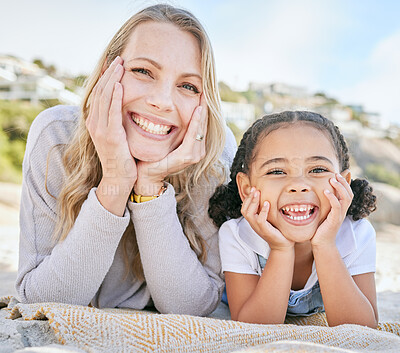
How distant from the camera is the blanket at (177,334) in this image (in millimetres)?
1729

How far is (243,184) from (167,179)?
0.57 m

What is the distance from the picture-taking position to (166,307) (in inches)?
109

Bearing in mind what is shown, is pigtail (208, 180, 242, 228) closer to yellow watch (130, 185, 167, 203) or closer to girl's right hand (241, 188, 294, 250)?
girl's right hand (241, 188, 294, 250)

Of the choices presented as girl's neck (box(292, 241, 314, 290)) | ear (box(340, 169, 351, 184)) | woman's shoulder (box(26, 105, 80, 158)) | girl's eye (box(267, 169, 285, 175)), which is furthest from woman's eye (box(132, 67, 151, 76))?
girl's neck (box(292, 241, 314, 290))

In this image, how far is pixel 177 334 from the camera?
1787 millimetres

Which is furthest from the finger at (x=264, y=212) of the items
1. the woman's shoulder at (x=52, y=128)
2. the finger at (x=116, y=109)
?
the woman's shoulder at (x=52, y=128)

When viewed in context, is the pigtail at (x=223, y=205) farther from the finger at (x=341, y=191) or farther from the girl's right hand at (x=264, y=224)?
the finger at (x=341, y=191)

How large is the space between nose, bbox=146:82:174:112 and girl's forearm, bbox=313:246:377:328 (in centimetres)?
120

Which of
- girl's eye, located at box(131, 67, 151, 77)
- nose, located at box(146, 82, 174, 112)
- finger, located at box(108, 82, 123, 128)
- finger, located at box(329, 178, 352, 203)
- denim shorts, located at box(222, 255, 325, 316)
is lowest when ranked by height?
denim shorts, located at box(222, 255, 325, 316)

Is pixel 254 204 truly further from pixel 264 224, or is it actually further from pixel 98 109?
pixel 98 109

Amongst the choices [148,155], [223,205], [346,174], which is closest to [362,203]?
[346,174]

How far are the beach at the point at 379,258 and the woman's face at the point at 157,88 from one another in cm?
218

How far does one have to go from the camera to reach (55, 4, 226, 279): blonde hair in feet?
9.22

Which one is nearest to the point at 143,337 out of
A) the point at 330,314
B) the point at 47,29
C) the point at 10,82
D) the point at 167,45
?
Result: the point at 330,314
